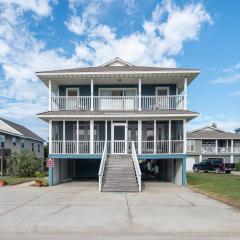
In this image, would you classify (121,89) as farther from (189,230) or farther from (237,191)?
(189,230)

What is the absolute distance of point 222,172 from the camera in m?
43.0

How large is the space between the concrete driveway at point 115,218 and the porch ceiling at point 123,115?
7653mm

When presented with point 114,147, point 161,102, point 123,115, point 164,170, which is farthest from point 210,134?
point 123,115

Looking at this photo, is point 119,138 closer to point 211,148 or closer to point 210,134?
point 211,148

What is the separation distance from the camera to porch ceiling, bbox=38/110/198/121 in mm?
24016

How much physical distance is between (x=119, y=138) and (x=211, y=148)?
30936mm

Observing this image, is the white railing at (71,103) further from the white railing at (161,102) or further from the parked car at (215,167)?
the parked car at (215,167)

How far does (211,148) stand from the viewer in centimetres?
5450

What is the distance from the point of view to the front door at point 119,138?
25766mm

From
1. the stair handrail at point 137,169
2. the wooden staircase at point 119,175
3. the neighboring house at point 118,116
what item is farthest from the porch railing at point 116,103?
the wooden staircase at point 119,175

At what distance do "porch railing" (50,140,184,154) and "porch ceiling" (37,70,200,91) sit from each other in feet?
14.5

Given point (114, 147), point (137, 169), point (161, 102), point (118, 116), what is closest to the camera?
point (137, 169)

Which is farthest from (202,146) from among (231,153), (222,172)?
(222,172)

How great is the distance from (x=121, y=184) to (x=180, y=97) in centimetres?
824
